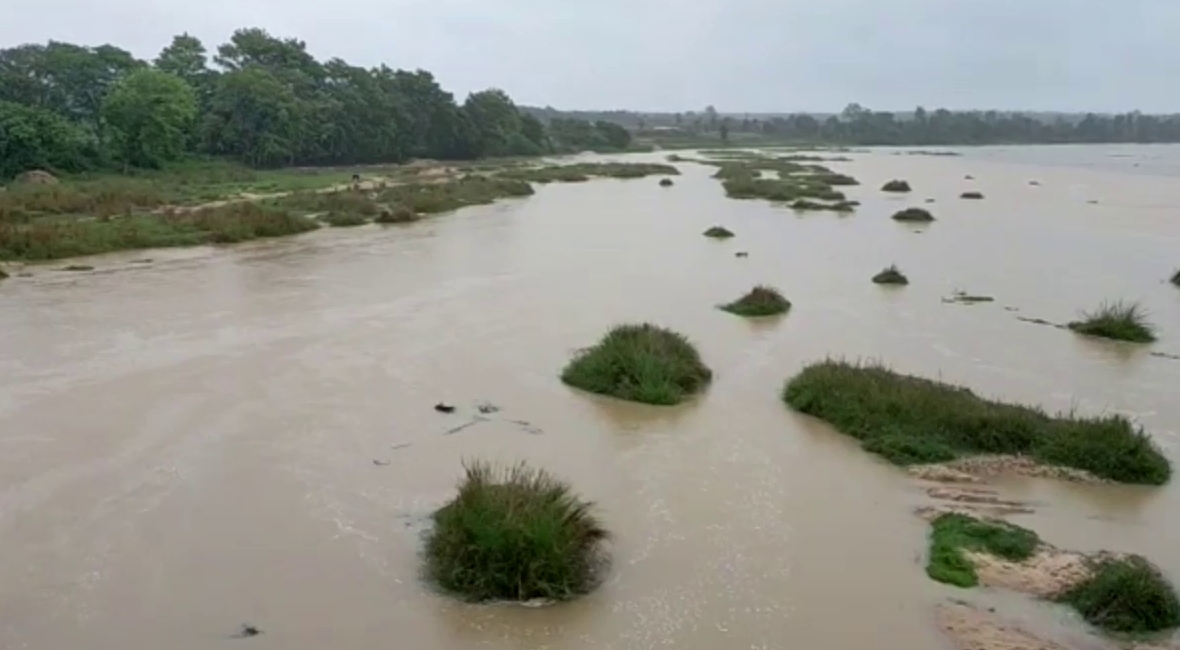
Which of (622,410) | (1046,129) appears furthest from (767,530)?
(1046,129)

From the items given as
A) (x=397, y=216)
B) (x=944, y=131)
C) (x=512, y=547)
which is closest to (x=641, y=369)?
(x=512, y=547)

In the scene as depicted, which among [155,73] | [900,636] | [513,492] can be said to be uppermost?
[155,73]

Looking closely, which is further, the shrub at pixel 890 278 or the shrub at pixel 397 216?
the shrub at pixel 397 216

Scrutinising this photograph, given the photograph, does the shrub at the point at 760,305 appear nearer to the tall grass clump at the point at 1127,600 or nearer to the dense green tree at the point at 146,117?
the tall grass clump at the point at 1127,600

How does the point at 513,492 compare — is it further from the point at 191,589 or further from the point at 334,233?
the point at 334,233

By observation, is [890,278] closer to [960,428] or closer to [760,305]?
[760,305]

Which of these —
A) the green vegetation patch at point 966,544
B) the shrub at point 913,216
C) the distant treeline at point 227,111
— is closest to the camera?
the green vegetation patch at point 966,544

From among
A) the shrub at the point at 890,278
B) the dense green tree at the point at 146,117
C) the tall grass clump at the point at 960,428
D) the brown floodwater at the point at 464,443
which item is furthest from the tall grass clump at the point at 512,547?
the dense green tree at the point at 146,117
